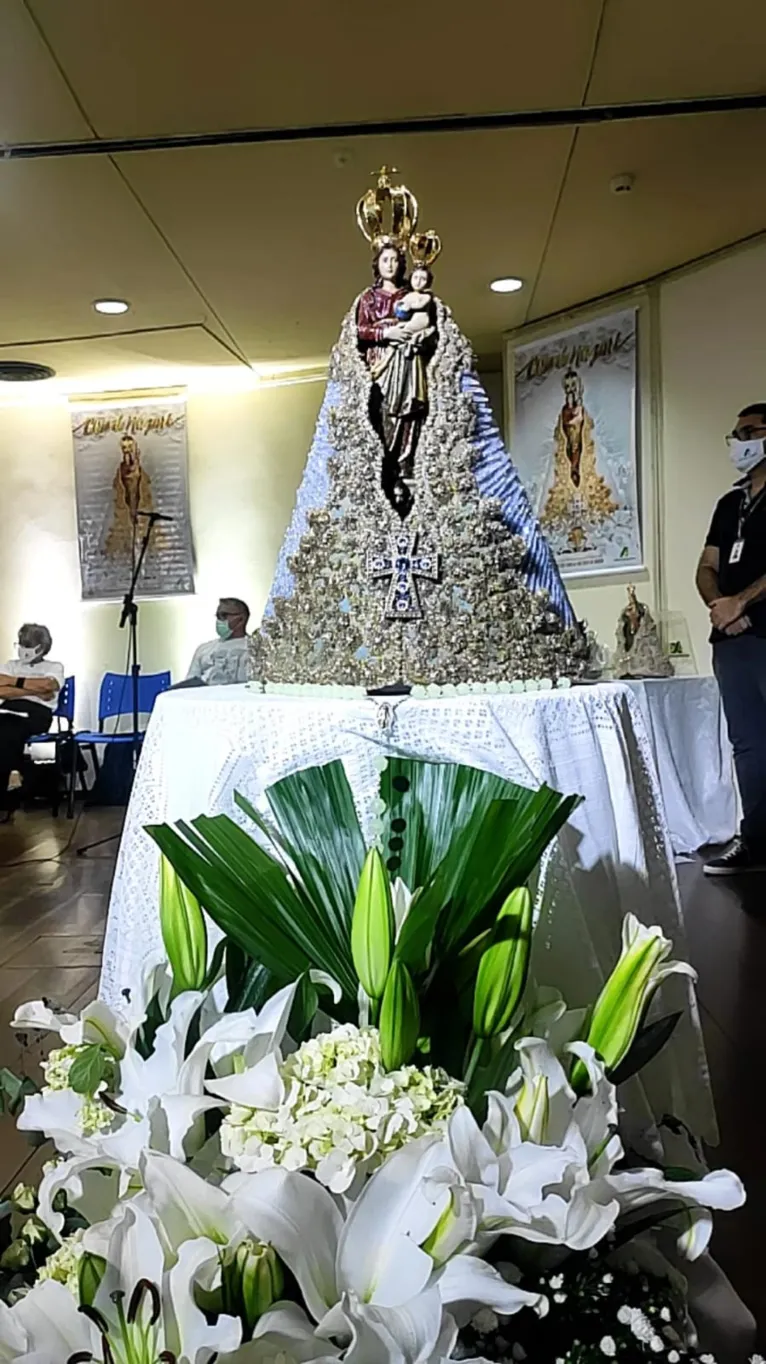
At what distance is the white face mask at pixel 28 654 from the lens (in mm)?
5555

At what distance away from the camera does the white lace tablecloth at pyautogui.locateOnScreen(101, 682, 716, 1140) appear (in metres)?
1.03

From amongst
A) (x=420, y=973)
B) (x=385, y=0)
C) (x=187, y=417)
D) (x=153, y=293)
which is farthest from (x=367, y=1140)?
(x=187, y=417)

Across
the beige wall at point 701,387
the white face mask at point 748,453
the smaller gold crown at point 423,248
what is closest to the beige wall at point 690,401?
the beige wall at point 701,387

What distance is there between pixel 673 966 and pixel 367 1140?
0.80ft

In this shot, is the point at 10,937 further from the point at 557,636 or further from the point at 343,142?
the point at 343,142

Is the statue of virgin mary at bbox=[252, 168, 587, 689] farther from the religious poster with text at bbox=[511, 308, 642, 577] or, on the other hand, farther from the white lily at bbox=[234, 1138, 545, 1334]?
the religious poster with text at bbox=[511, 308, 642, 577]

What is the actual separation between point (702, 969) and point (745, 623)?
137 cm

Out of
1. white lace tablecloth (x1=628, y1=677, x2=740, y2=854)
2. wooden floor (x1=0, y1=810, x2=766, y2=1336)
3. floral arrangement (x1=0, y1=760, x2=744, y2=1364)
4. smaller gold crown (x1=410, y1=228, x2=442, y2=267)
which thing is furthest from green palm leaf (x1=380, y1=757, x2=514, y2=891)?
white lace tablecloth (x1=628, y1=677, x2=740, y2=854)

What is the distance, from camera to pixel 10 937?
2725 mm

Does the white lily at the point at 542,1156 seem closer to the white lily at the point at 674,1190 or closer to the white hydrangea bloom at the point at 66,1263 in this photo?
the white lily at the point at 674,1190

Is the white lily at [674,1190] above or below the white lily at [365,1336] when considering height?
above

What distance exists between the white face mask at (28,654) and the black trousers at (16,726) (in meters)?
0.63

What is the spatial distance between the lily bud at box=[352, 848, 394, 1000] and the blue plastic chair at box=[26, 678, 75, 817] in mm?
4758

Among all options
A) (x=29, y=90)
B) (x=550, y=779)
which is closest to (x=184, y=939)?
(x=550, y=779)
